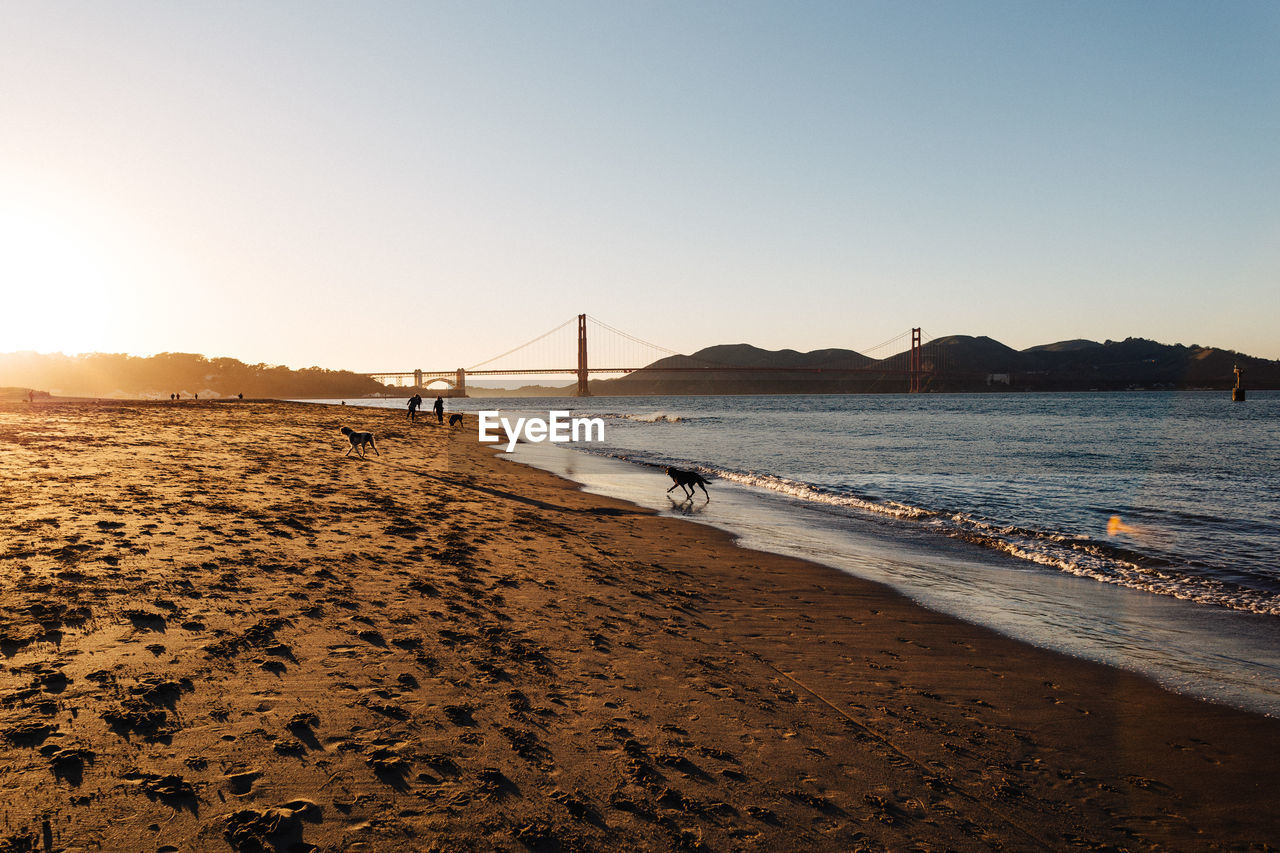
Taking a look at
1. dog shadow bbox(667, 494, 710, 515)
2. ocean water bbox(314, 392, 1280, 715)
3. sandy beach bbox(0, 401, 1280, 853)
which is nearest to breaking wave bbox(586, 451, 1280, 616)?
ocean water bbox(314, 392, 1280, 715)

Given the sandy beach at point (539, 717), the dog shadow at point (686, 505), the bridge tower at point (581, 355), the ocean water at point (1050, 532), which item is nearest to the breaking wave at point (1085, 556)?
the ocean water at point (1050, 532)

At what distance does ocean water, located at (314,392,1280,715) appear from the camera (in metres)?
6.84

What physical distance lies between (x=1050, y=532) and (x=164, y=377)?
631ft

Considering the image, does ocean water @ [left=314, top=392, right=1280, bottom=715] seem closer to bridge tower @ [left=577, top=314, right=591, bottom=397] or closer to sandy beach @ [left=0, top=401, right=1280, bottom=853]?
sandy beach @ [left=0, top=401, right=1280, bottom=853]

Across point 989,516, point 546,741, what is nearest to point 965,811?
point 546,741

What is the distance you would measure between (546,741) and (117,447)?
1970 cm

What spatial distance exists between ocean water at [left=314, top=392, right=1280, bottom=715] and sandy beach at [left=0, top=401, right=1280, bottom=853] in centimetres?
127

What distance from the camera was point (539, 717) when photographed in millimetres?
4266

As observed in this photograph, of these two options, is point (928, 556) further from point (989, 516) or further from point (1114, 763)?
point (1114, 763)

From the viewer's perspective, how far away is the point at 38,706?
3.91 m

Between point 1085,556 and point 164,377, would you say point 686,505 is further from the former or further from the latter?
point 164,377

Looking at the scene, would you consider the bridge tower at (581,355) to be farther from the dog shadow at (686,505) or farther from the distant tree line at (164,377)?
the dog shadow at (686,505)

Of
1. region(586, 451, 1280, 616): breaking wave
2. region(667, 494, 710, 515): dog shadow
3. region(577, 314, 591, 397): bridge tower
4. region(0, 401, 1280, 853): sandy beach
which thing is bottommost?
region(586, 451, 1280, 616): breaking wave

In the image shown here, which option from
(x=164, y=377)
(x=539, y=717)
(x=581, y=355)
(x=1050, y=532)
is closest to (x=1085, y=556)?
(x=1050, y=532)
